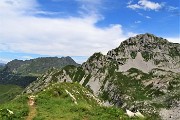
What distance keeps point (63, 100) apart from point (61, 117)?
12.3 m

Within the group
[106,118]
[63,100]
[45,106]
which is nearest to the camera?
[106,118]

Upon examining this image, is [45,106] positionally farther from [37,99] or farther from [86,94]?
[86,94]

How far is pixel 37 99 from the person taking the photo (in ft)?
177

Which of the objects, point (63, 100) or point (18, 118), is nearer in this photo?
point (18, 118)

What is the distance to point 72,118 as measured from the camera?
43125 mm

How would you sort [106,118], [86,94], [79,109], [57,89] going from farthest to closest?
[86,94], [57,89], [79,109], [106,118]

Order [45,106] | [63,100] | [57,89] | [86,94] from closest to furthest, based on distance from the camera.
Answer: [45,106], [63,100], [57,89], [86,94]

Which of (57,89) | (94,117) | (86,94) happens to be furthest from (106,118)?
(86,94)

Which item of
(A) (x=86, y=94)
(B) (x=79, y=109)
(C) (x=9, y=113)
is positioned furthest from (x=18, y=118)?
(A) (x=86, y=94)

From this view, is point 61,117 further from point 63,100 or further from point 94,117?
point 63,100

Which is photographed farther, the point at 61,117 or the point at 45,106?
the point at 45,106

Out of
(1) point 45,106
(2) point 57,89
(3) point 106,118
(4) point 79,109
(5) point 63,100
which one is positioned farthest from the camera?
(2) point 57,89

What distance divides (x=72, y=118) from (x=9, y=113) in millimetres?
9008

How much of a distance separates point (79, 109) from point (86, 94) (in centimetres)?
2774
